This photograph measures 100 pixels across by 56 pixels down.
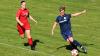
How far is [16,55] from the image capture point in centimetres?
1948

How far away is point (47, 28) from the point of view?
28.4m

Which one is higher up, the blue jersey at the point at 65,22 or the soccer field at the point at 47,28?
the blue jersey at the point at 65,22

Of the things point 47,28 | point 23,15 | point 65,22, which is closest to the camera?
point 65,22

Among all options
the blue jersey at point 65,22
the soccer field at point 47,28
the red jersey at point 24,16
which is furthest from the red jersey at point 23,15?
the blue jersey at point 65,22

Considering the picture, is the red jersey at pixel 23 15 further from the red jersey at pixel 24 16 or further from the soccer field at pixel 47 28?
the soccer field at pixel 47 28

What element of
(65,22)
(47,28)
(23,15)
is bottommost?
(47,28)

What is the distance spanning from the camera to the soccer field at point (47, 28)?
816 inches

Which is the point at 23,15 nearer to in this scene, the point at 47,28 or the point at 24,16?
the point at 24,16

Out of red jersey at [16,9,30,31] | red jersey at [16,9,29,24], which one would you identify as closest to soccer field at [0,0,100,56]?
red jersey at [16,9,30,31]

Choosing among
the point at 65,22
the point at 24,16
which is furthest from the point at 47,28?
the point at 65,22

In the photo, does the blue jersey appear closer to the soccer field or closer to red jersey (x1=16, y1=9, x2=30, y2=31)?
the soccer field

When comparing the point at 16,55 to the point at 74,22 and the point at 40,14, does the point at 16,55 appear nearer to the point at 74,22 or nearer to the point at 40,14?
the point at 74,22

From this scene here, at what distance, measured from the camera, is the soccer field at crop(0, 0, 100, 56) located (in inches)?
816

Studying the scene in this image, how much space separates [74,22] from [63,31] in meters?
11.2
